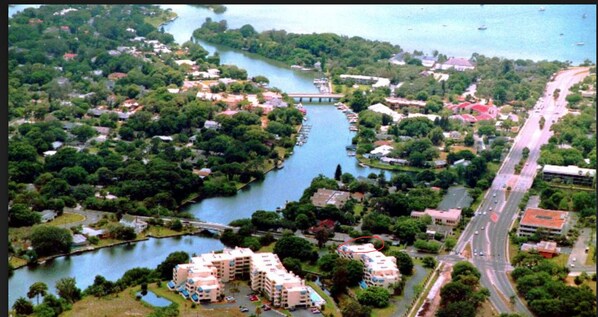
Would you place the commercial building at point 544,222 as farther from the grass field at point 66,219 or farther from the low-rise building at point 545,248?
the grass field at point 66,219

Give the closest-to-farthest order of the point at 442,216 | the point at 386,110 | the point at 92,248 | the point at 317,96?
the point at 92,248 < the point at 442,216 < the point at 386,110 < the point at 317,96

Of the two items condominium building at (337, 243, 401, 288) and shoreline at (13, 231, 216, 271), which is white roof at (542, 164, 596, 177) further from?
shoreline at (13, 231, 216, 271)

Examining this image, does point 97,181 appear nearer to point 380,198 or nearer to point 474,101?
point 380,198

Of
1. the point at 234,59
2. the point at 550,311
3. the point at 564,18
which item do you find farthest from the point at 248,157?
the point at 564,18

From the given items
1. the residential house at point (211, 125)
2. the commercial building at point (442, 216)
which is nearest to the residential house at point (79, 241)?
the commercial building at point (442, 216)

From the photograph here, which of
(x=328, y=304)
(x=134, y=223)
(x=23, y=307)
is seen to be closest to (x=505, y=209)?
(x=328, y=304)

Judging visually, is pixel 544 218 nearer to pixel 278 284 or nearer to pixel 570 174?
pixel 570 174

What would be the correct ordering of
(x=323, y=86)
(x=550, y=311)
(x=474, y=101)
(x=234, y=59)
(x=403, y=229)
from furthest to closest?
1. (x=234, y=59)
2. (x=323, y=86)
3. (x=474, y=101)
4. (x=403, y=229)
5. (x=550, y=311)
